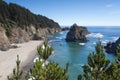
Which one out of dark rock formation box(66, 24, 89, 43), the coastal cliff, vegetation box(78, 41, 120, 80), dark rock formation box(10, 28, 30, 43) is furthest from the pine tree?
dark rock formation box(66, 24, 89, 43)

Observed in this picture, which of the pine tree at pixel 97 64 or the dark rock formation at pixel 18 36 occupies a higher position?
the pine tree at pixel 97 64

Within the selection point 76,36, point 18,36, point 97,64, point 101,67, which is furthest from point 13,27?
point 101,67

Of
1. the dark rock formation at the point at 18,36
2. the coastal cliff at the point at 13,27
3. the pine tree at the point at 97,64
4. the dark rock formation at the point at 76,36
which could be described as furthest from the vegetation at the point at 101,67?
the dark rock formation at the point at 76,36

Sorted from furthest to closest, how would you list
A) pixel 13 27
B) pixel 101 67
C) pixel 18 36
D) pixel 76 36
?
pixel 76 36, pixel 18 36, pixel 13 27, pixel 101 67

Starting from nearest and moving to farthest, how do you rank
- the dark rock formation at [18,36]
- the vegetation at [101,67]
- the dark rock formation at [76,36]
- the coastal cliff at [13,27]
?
the vegetation at [101,67] < the coastal cliff at [13,27] < the dark rock formation at [18,36] < the dark rock formation at [76,36]

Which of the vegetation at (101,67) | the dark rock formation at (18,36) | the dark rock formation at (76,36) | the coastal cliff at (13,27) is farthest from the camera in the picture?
the dark rock formation at (76,36)

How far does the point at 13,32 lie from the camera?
113m

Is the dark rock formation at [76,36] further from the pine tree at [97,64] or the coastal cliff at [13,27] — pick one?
the pine tree at [97,64]

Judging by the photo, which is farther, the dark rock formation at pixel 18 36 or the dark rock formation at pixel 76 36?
the dark rock formation at pixel 76 36

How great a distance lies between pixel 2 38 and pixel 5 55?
51.0ft

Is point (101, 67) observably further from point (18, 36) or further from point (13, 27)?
point (13, 27)

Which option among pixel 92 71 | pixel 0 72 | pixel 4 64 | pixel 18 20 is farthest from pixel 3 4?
pixel 92 71

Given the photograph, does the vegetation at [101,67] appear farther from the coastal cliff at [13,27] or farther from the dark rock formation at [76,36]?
the dark rock formation at [76,36]

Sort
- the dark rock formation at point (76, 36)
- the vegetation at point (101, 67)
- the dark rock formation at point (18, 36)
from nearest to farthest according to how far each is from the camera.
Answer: the vegetation at point (101, 67) → the dark rock formation at point (18, 36) → the dark rock formation at point (76, 36)
